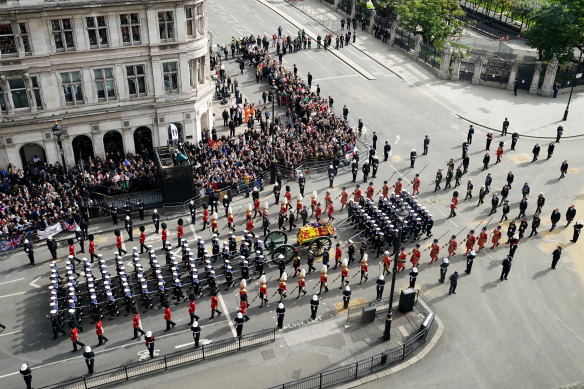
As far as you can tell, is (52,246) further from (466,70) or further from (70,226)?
(466,70)

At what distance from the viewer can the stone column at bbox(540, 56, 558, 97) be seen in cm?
5294

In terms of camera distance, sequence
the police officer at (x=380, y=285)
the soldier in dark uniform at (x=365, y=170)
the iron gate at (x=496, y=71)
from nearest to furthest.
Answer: the police officer at (x=380, y=285), the soldier in dark uniform at (x=365, y=170), the iron gate at (x=496, y=71)

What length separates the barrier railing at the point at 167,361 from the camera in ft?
80.2

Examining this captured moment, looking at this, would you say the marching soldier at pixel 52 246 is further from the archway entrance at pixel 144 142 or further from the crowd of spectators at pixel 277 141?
the archway entrance at pixel 144 142

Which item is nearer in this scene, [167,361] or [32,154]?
[167,361]

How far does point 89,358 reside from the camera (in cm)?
2470

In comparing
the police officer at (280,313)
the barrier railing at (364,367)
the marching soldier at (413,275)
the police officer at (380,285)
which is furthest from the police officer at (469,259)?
the police officer at (280,313)

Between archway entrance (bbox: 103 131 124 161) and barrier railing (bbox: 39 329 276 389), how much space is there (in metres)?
20.2

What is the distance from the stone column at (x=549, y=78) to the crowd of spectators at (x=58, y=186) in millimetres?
35029

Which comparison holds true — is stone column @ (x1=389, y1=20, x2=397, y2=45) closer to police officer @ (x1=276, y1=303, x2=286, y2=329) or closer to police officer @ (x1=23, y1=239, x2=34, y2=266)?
police officer @ (x1=276, y1=303, x2=286, y2=329)

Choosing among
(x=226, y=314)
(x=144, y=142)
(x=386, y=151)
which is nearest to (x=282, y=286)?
(x=226, y=314)

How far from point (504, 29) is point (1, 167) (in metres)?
58.7

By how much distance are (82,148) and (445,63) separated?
3353 cm

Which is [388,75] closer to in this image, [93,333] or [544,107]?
[544,107]
